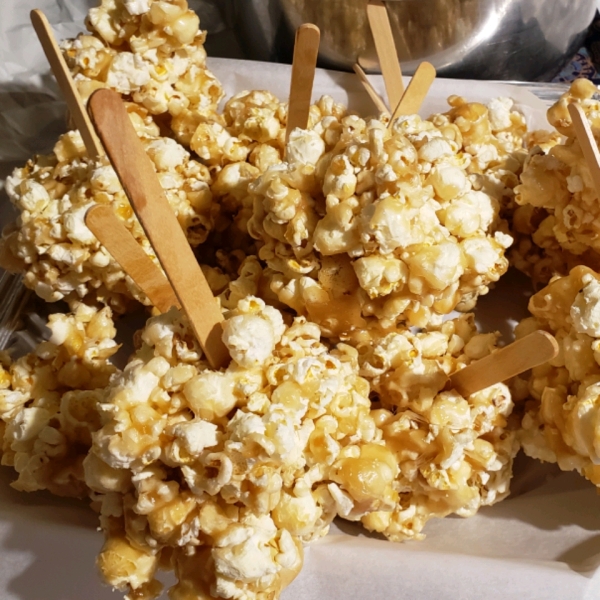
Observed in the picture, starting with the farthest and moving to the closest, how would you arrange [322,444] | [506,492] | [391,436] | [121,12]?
[121,12] < [506,492] < [391,436] < [322,444]

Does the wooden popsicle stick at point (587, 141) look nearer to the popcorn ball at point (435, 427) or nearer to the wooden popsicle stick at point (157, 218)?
the popcorn ball at point (435, 427)

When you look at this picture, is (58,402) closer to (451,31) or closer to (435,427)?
(435,427)

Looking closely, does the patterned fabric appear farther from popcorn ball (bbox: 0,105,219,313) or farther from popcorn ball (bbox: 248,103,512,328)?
popcorn ball (bbox: 0,105,219,313)

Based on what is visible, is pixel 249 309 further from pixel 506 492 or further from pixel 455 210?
pixel 506 492

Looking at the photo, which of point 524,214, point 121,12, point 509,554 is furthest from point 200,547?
point 121,12

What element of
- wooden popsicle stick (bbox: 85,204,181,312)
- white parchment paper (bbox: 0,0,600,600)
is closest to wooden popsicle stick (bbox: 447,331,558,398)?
white parchment paper (bbox: 0,0,600,600)
